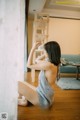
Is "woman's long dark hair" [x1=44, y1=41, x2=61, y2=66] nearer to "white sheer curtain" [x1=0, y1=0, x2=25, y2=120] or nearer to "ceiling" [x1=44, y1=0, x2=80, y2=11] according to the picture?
"white sheer curtain" [x1=0, y1=0, x2=25, y2=120]

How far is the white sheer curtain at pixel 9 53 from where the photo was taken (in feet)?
3.55

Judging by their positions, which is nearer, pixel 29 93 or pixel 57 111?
pixel 29 93

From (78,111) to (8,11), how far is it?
192cm

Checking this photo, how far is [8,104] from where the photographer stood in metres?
1.14

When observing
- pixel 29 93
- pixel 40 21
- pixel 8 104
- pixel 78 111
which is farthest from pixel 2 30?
pixel 40 21

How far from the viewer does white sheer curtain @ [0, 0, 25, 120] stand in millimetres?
1081

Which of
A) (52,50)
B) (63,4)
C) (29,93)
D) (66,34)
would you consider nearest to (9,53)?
(52,50)

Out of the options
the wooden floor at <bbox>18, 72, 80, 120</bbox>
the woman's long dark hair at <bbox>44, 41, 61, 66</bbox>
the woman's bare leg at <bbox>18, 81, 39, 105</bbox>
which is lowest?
the wooden floor at <bbox>18, 72, 80, 120</bbox>

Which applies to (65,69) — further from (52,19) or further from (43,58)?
(43,58)

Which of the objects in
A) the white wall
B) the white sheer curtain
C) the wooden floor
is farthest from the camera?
the white wall

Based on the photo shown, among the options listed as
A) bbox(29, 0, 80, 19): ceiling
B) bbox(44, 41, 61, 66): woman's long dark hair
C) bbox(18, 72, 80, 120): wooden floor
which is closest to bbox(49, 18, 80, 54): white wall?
bbox(29, 0, 80, 19): ceiling

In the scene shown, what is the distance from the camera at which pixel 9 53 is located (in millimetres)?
1121

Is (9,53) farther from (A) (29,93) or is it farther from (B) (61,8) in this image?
(B) (61,8)

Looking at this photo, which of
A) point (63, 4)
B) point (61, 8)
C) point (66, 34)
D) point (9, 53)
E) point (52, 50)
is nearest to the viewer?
point (9, 53)
